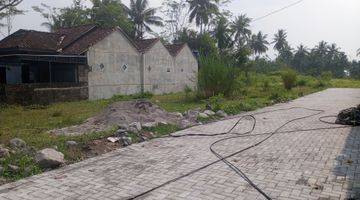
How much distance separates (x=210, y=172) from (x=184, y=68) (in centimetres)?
2686

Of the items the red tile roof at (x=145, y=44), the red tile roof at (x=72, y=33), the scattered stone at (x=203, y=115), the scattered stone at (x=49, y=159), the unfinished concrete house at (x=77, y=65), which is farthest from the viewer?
the red tile roof at (x=145, y=44)

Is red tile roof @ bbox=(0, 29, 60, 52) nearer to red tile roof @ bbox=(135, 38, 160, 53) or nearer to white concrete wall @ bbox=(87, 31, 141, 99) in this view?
white concrete wall @ bbox=(87, 31, 141, 99)

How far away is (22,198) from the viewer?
5281 mm

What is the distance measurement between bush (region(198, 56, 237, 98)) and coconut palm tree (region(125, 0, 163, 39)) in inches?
1047

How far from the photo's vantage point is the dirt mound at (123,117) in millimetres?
10242

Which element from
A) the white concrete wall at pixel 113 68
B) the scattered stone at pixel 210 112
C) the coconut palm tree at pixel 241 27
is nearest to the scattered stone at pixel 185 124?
the scattered stone at pixel 210 112

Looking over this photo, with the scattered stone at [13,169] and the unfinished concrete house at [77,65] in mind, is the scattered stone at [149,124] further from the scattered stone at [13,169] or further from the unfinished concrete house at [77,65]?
the unfinished concrete house at [77,65]

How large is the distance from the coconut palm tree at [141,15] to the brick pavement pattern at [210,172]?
36.7 m

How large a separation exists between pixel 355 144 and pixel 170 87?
23214mm

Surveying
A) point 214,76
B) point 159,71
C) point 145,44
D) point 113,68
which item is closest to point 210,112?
point 214,76

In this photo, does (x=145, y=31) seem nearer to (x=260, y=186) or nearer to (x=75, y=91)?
(x=75, y=91)

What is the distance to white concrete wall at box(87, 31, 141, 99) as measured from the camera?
2305cm

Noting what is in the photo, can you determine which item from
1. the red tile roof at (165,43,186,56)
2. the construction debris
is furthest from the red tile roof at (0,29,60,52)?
the construction debris

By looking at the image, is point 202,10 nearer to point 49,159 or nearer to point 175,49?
point 175,49
